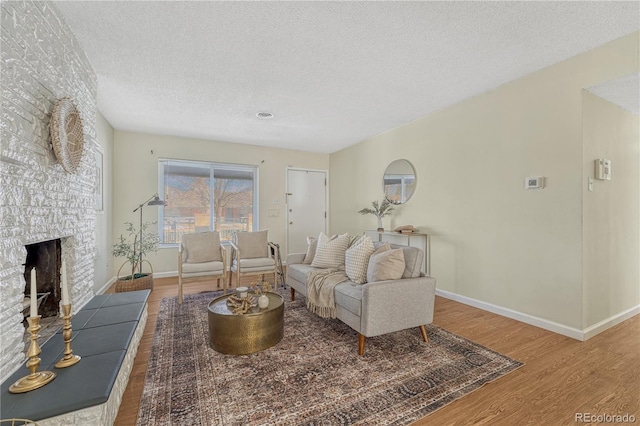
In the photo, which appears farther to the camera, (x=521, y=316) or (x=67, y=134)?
(x=521, y=316)

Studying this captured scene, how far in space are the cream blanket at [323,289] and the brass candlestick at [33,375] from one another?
187 cm

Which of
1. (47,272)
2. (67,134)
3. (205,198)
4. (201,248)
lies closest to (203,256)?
(201,248)

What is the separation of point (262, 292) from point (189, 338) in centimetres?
75

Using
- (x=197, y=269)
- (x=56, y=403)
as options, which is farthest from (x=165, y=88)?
(x=56, y=403)

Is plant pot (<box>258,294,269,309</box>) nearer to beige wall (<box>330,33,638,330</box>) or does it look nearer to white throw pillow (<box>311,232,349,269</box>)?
white throw pillow (<box>311,232,349,269</box>)

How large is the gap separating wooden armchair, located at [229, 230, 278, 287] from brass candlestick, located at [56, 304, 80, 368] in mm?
2319

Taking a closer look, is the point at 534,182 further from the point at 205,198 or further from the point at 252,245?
the point at 205,198

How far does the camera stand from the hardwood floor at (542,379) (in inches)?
62.7

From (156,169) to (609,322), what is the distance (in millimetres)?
6347

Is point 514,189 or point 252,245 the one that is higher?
point 514,189

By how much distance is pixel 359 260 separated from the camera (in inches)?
106

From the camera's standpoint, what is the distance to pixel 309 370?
79.2 inches

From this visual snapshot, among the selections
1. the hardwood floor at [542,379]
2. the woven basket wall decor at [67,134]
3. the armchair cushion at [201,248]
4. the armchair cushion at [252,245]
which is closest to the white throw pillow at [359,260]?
the hardwood floor at [542,379]

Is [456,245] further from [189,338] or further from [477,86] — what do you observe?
[189,338]
